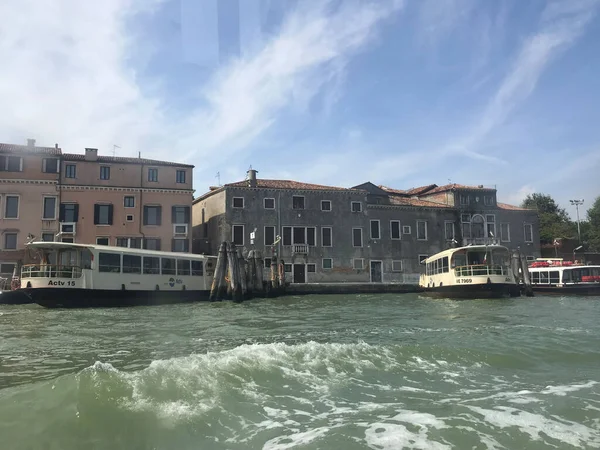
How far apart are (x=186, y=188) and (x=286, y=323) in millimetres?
22668

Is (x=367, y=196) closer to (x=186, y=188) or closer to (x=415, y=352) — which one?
(x=186, y=188)

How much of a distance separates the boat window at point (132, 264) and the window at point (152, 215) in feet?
35.3

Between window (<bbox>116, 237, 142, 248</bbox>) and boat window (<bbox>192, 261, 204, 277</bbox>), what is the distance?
826 centimetres

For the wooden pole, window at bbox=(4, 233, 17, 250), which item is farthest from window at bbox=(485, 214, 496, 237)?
window at bbox=(4, 233, 17, 250)

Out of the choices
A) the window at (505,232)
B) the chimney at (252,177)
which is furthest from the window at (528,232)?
the chimney at (252,177)

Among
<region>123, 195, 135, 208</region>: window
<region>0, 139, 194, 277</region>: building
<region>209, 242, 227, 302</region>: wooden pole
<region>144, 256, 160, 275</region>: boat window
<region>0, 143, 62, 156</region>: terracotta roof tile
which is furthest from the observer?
<region>123, 195, 135, 208</region>: window

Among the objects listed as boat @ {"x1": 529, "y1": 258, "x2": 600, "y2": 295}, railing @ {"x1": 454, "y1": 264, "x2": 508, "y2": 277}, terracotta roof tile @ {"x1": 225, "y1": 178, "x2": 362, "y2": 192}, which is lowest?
boat @ {"x1": 529, "y1": 258, "x2": 600, "y2": 295}

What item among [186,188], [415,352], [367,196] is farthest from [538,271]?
[415,352]

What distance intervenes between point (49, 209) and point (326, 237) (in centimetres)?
1836

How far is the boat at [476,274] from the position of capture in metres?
24.0

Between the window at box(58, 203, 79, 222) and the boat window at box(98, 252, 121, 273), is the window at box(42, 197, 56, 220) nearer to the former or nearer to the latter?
the window at box(58, 203, 79, 222)

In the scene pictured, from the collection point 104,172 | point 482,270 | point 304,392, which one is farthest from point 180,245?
point 304,392

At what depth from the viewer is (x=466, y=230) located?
40.9m

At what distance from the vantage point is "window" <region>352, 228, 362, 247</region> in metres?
37.9
